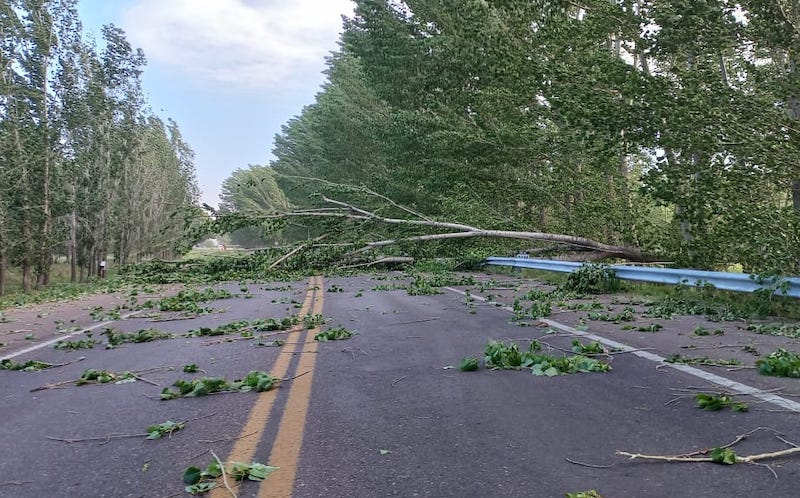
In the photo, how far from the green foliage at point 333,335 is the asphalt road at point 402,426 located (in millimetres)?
445

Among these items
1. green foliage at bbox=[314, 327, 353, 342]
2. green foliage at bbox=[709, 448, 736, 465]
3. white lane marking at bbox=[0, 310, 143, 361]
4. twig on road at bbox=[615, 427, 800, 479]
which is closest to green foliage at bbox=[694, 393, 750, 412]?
twig on road at bbox=[615, 427, 800, 479]

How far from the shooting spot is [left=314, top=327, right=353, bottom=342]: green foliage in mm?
7161

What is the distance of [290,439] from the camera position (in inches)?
145

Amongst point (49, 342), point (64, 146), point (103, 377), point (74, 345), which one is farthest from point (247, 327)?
point (64, 146)

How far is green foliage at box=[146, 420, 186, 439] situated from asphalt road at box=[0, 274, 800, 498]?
64 mm

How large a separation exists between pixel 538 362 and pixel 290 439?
2.56 m

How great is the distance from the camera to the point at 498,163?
18.8m

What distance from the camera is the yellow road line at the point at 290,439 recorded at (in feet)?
9.82

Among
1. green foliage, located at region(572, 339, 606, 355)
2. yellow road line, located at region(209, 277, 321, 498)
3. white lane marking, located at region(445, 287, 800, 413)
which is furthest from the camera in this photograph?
green foliage, located at region(572, 339, 606, 355)

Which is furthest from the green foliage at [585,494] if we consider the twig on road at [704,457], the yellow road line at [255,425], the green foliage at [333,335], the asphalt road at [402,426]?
the green foliage at [333,335]

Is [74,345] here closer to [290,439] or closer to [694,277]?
[290,439]

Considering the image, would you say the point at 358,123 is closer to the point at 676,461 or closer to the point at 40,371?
Answer: the point at 40,371

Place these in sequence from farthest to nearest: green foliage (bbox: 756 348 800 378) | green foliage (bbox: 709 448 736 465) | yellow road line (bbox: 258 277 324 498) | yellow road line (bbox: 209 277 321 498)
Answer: green foliage (bbox: 756 348 800 378) < yellow road line (bbox: 209 277 321 498) < green foliage (bbox: 709 448 736 465) < yellow road line (bbox: 258 277 324 498)

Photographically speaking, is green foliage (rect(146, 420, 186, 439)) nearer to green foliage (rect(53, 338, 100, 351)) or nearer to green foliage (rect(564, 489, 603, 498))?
green foliage (rect(564, 489, 603, 498))
